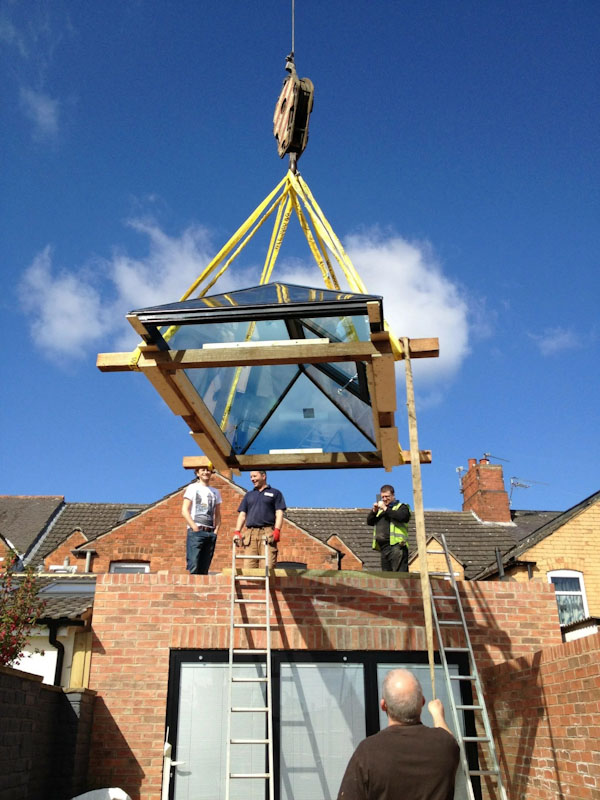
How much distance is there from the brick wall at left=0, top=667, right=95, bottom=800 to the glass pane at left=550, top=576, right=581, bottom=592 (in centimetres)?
1428

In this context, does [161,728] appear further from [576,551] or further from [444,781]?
[576,551]

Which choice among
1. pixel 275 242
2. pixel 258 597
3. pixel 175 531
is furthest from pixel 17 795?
pixel 175 531

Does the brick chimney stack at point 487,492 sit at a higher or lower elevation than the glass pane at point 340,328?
higher

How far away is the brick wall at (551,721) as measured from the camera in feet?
19.1

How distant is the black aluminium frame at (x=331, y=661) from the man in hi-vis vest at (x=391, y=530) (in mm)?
1258

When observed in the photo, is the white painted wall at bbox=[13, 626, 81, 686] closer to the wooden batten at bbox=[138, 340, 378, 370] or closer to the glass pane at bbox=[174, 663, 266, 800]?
the glass pane at bbox=[174, 663, 266, 800]

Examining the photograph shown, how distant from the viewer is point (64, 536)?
21.9 meters

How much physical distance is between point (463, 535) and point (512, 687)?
1571 centimetres

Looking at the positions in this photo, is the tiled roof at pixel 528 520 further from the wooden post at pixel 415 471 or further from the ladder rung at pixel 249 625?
the wooden post at pixel 415 471

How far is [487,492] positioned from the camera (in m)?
24.6

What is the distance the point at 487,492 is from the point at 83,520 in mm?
13364

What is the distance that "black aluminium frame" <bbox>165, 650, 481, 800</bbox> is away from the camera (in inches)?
303

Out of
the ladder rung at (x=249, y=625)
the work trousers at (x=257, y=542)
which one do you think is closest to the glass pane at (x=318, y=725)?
the ladder rung at (x=249, y=625)

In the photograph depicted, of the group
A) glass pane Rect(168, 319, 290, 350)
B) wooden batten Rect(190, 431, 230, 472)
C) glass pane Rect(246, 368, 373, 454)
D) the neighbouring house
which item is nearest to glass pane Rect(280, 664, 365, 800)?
the neighbouring house
